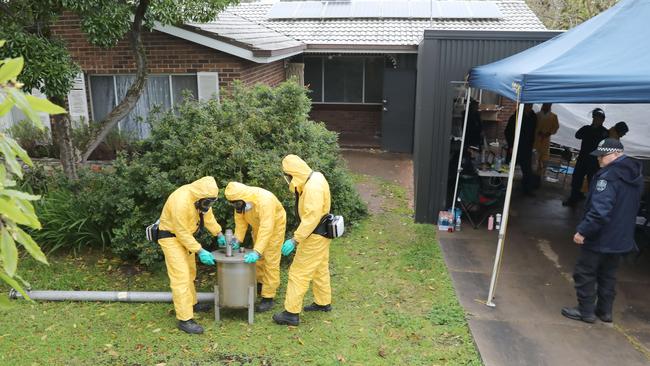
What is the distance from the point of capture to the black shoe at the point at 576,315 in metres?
5.15

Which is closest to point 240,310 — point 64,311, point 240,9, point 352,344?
point 352,344

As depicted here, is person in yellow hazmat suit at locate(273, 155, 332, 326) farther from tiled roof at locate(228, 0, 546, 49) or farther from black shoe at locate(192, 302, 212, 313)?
tiled roof at locate(228, 0, 546, 49)

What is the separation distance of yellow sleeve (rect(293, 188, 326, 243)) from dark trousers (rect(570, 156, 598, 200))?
587 cm

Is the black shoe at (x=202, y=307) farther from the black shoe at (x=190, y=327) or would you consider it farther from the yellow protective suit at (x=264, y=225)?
the yellow protective suit at (x=264, y=225)

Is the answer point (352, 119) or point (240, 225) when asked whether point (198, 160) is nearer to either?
point (240, 225)

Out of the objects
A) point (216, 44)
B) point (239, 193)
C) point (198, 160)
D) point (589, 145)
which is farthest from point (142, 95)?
point (589, 145)

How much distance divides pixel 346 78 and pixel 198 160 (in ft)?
29.2

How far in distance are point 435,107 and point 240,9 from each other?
11956 mm

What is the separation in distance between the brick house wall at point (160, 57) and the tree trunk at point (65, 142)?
2325 mm

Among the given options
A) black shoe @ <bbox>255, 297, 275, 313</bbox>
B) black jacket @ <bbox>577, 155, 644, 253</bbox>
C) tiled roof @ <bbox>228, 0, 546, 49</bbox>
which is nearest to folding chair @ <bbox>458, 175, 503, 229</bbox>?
black jacket @ <bbox>577, 155, 644, 253</bbox>

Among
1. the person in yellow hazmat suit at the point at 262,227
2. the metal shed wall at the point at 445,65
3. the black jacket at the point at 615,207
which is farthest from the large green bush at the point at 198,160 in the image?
the black jacket at the point at 615,207

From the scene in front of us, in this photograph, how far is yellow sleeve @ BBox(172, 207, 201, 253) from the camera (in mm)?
4729

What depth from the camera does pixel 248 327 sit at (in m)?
5.07

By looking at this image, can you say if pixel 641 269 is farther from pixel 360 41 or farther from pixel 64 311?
pixel 360 41
